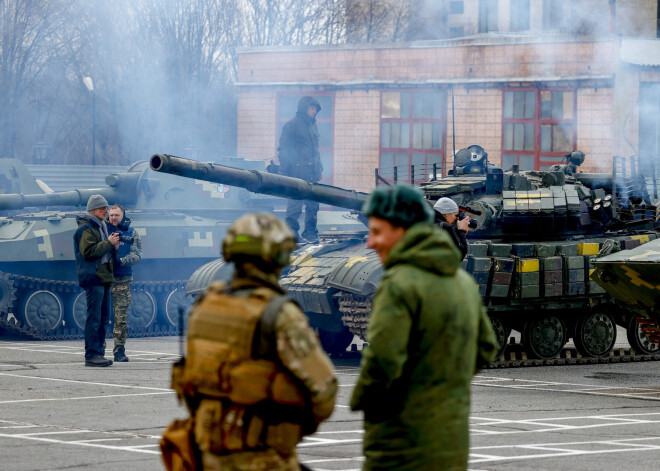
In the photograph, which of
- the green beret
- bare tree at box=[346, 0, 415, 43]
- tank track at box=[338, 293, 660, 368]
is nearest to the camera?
the green beret

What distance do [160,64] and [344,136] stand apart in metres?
6.80

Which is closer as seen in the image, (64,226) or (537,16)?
(64,226)


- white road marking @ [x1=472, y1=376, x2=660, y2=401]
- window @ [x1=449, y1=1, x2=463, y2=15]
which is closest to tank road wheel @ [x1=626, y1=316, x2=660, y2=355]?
white road marking @ [x1=472, y1=376, x2=660, y2=401]

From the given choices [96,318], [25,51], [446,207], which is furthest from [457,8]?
[446,207]

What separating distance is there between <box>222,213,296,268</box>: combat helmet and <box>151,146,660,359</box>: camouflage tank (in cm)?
983

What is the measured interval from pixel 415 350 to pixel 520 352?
38.1 feet

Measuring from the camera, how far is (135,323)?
19703mm

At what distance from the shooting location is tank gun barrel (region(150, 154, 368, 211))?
44.1 ft

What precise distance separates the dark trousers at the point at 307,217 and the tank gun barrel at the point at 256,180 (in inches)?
102

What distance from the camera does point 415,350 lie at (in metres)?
5.07

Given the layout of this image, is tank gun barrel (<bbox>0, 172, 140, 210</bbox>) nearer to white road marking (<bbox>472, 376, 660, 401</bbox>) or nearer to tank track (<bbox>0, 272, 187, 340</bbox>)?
tank track (<bbox>0, 272, 187, 340</bbox>)

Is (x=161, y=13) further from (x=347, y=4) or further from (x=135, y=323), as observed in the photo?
(x=135, y=323)

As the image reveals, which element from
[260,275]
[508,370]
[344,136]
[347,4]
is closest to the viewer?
[260,275]

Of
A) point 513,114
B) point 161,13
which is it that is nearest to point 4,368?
point 513,114
